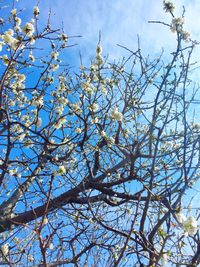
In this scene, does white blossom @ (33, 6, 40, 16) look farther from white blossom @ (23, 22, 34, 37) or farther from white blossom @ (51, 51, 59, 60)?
white blossom @ (51, 51, 59, 60)

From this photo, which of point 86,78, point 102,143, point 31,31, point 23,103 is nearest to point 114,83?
point 86,78

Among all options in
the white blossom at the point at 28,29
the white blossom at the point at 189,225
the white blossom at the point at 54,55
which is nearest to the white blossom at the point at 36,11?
the white blossom at the point at 28,29

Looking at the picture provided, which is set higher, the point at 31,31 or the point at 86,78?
the point at 86,78

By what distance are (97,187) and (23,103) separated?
221cm

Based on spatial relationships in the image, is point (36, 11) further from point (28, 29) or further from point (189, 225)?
point (189, 225)

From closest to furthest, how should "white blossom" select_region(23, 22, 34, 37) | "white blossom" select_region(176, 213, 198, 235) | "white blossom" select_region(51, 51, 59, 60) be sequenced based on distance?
"white blossom" select_region(176, 213, 198, 235), "white blossom" select_region(23, 22, 34, 37), "white blossom" select_region(51, 51, 59, 60)

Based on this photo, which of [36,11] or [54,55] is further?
[54,55]

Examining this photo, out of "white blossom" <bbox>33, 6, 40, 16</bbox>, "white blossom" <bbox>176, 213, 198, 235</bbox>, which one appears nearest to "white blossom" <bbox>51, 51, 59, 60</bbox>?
"white blossom" <bbox>33, 6, 40, 16</bbox>

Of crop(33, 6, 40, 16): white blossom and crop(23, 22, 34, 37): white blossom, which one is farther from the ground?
crop(33, 6, 40, 16): white blossom

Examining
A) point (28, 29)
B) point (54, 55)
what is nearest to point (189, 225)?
point (28, 29)

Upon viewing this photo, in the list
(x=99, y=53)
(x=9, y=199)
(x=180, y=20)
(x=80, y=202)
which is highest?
(x=99, y=53)

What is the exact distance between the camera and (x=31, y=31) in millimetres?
5301

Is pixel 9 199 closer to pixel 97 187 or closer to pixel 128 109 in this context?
pixel 97 187

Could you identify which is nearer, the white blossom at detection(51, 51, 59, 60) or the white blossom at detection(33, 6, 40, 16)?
the white blossom at detection(33, 6, 40, 16)
